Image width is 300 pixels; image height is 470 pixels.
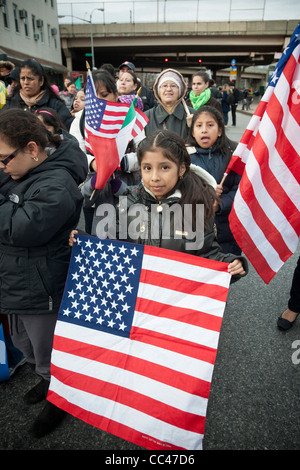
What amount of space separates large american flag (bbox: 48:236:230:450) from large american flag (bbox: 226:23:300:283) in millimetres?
392

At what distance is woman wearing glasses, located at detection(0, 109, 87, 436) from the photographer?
1721 millimetres

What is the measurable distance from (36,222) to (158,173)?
78cm

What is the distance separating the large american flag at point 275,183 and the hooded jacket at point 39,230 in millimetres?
1088

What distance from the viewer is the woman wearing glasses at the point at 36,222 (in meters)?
1.72

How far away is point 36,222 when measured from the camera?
170 centimetres

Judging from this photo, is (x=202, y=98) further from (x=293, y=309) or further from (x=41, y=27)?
(x=41, y=27)

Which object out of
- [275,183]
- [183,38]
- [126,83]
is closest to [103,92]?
[126,83]

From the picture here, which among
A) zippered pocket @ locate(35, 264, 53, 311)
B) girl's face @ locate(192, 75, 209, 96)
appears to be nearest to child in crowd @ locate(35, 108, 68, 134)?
zippered pocket @ locate(35, 264, 53, 311)

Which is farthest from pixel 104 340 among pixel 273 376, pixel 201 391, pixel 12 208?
pixel 273 376

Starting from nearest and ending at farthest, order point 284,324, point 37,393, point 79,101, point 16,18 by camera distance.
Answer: point 37,393
point 284,324
point 79,101
point 16,18

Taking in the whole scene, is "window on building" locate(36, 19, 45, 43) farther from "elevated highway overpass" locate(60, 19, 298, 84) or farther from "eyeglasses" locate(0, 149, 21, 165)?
"eyeglasses" locate(0, 149, 21, 165)

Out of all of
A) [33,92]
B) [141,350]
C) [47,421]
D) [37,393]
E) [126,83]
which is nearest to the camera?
[141,350]

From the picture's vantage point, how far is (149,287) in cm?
189

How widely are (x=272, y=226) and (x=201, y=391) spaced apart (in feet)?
3.54
